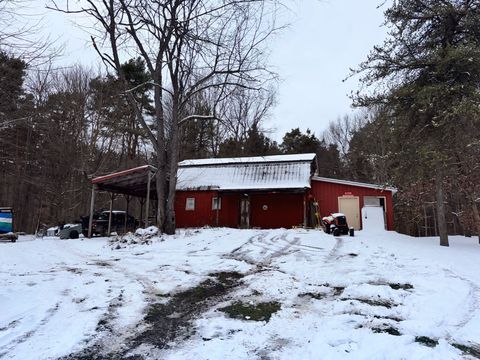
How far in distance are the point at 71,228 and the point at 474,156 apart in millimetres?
19023

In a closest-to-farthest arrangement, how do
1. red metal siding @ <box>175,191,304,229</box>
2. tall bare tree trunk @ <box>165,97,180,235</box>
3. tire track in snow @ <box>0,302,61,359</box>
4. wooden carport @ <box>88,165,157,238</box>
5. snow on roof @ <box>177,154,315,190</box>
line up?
tire track in snow @ <box>0,302,61,359</box>, tall bare tree trunk @ <box>165,97,180,235</box>, wooden carport @ <box>88,165,157,238</box>, snow on roof @ <box>177,154,315,190</box>, red metal siding @ <box>175,191,304,229</box>

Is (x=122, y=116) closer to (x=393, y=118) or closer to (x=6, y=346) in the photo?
(x=393, y=118)

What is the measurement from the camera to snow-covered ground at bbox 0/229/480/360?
11.3 ft

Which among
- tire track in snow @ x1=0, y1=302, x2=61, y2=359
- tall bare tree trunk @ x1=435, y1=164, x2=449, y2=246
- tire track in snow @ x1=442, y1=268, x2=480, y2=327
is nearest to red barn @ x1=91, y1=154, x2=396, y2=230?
tall bare tree trunk @ x1=435, y1=164, x2=449, y2=246

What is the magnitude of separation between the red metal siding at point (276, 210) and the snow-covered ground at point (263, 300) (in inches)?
501

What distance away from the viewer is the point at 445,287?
18.6 feet

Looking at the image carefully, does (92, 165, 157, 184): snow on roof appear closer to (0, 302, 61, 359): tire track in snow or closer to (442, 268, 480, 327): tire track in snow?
(0, 302, 61, 359): tire track in snow

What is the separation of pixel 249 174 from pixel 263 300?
58.4ft

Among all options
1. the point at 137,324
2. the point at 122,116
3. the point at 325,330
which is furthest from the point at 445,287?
the point at 122,116

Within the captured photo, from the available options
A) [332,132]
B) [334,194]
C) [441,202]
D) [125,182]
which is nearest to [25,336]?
[441,202]

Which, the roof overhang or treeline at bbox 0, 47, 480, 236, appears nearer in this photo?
treeline at bbox 0, 47, 480, 236

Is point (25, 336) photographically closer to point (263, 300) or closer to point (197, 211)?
point (263, 300)

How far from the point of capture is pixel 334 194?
21.2 metres

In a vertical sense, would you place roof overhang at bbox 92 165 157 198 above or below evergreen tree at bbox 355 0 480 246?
below
